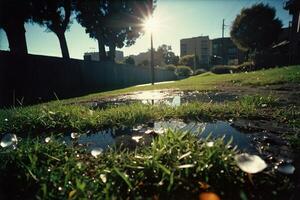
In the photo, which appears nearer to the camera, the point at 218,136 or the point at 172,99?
the point at 218,136

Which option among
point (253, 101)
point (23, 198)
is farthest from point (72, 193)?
point (253, 101)

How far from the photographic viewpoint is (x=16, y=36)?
14.4m

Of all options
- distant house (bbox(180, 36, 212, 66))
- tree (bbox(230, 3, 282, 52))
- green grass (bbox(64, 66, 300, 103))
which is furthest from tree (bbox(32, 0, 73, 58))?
distant house (bbox(180, 36, 212, 66))

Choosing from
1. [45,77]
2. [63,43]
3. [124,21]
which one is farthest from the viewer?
[124,21]

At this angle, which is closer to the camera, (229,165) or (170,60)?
(229,165)

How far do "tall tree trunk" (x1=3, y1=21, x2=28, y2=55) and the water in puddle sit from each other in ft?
46.2

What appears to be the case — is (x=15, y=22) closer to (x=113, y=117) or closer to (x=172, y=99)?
(x=172, y=99)

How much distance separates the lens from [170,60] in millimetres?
90125

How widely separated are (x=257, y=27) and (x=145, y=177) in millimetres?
37702

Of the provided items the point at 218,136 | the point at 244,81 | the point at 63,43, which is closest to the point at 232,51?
the point at 63,43

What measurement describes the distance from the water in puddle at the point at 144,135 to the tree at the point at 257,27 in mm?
35892

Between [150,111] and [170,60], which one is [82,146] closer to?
[150,111]

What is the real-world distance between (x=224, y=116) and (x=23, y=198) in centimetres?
245

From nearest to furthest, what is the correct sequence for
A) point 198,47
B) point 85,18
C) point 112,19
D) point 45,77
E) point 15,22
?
point 45,77 → point 15,22 → point 85,18 → point 112,19 → point 198,47
